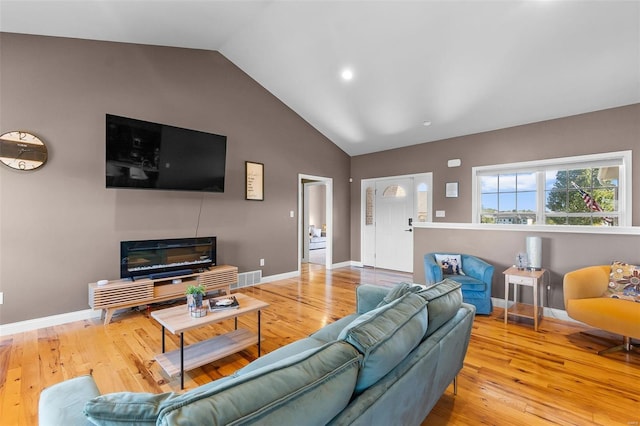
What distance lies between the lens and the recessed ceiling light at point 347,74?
4.25m

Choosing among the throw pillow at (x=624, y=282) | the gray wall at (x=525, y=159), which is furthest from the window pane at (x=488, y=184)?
the throw pillow at (x=624, y=282)

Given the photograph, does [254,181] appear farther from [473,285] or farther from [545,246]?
[545,246]

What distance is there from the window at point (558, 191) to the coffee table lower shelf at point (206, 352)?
4.24m

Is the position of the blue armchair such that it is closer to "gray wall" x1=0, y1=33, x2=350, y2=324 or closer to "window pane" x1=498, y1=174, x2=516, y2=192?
"window pane" x1=498, y1=174, x2=516, y2=192

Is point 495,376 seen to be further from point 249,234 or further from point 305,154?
point 305,154

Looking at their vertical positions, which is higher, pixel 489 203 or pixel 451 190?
pixel 451 190

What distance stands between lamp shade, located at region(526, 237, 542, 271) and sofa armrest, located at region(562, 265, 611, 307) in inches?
18.7

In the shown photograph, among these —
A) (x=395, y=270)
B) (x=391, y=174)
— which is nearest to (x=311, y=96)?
(x=391, y=174)

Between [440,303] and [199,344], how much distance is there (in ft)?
6.68

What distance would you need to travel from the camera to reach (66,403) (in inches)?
40.8

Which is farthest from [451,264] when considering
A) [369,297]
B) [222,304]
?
[222,304]

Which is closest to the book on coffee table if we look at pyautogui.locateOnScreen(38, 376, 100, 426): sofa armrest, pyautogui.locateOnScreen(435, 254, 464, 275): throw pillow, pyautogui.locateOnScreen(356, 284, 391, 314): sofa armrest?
pyautogui.locateOnScreen(356, 284, 391, 314): sofa armrest

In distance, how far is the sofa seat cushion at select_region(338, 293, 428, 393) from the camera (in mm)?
1082

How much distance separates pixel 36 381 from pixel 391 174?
579 cm
